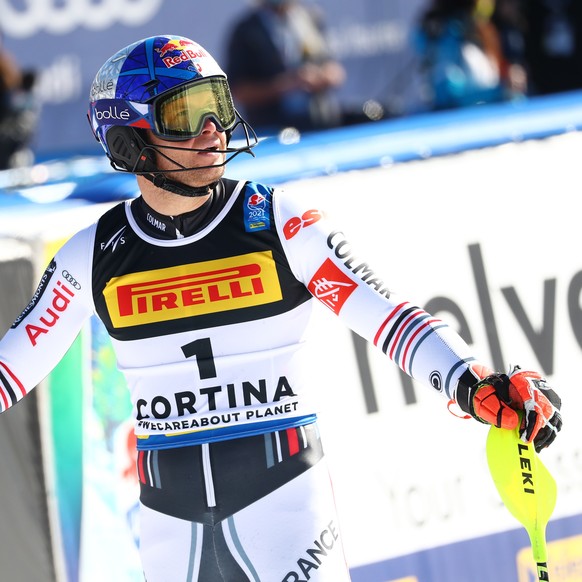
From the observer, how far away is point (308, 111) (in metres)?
7.91

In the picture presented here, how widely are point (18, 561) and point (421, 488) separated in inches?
54.7

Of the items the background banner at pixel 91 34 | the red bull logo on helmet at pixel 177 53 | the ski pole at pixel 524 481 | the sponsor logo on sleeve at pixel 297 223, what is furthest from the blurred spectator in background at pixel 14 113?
the ski pole at pixel 524 481

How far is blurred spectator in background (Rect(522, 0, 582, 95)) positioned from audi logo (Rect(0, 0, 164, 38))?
2.81 m

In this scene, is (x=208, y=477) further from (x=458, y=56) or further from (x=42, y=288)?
(x=458, y=56)

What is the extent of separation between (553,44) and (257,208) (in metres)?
6.63

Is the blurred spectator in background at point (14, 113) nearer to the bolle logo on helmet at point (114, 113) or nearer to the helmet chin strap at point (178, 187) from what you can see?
the bolle logo on helmet at point (114, 113)

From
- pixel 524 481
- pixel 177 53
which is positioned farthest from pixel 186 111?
pixel 524 481

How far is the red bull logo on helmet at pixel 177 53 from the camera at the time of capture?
2.89 metres

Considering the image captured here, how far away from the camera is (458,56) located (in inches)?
290

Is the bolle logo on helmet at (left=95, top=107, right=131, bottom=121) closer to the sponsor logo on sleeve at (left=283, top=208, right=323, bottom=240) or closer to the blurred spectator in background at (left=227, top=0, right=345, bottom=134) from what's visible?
the sponsor logo on sleeve at (left=283, top=208, right=323, bottom=240)

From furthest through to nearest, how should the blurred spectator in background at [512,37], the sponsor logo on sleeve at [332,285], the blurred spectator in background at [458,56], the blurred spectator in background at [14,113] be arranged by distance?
the blurred spectator in background at [512,37]
the blurred spectator in background at [14,113]
the blurred spectator in background at [458,56]
the sponsor logo on sleeve at [332,285]

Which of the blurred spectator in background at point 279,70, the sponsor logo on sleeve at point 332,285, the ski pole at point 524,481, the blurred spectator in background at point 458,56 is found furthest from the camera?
the blurred spectator in background at point 279,70

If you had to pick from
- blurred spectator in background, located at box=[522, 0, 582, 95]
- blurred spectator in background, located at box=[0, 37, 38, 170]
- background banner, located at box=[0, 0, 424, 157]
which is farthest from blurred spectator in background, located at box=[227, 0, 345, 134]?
blurred spectator in background, located at box=[522, 0, 582, 95]

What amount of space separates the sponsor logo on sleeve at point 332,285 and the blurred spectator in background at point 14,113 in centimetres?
531
